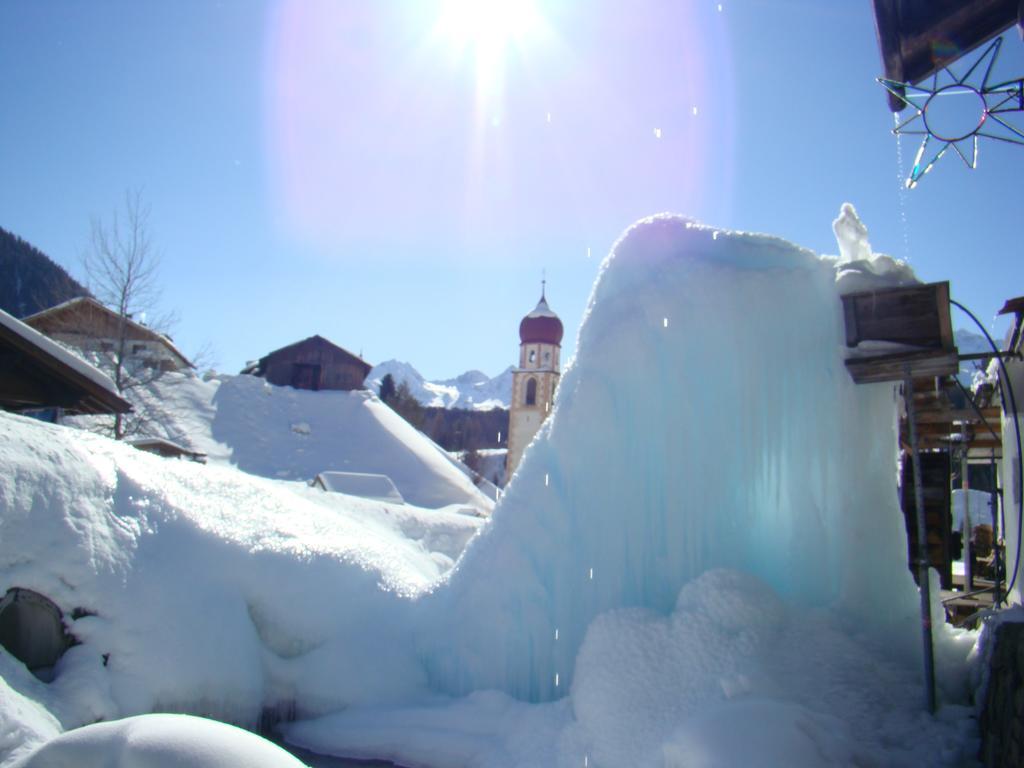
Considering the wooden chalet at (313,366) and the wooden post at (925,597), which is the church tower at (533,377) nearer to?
the wooden chalet at (313,366)

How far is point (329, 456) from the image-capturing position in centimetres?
2814

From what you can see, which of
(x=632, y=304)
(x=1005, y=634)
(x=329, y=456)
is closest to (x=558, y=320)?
(x=329, y=456)

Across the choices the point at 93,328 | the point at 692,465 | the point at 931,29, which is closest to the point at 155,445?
the point at 93,328

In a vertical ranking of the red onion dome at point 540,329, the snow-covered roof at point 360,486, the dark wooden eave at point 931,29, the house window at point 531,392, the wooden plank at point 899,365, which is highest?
the red onion dome at point 540,329

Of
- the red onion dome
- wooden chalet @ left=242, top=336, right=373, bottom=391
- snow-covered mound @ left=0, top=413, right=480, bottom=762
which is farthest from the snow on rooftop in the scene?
the red onion dome

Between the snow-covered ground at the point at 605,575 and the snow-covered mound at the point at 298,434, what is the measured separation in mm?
17903

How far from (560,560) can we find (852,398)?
302cm

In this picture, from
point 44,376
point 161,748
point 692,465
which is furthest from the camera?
point 44,376

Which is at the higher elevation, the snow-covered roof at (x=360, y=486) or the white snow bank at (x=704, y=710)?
the snow-covered roof at (x=360, y=486)

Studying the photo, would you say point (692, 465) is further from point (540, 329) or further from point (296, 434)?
point (540, 329)

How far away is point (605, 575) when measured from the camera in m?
6.35

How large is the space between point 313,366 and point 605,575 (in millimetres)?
30974

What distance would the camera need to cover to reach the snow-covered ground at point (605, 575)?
17.3ft

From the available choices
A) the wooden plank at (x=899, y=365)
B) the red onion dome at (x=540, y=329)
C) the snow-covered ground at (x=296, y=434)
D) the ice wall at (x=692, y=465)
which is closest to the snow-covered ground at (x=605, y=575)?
the ice wall at (x=692, y=465)
